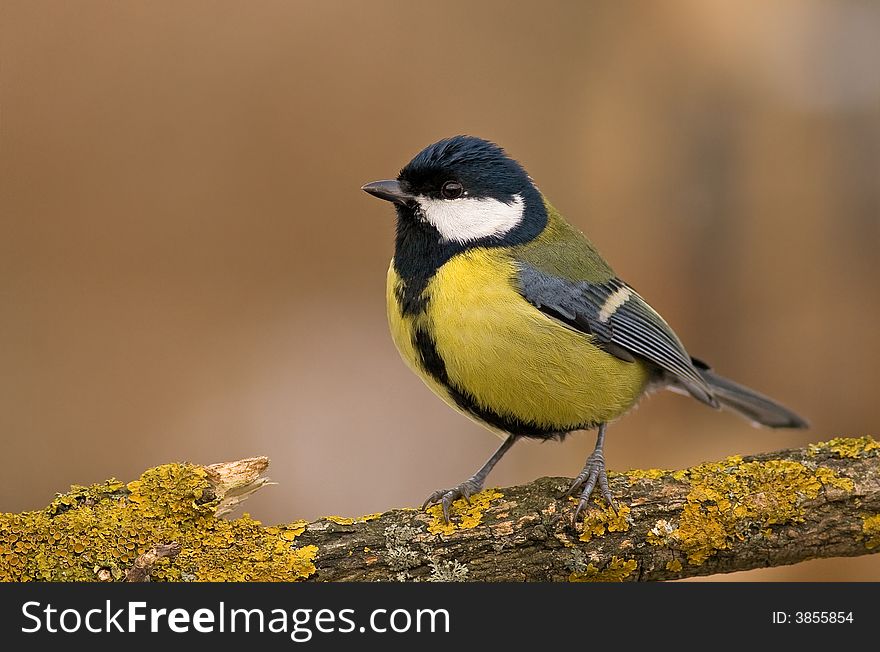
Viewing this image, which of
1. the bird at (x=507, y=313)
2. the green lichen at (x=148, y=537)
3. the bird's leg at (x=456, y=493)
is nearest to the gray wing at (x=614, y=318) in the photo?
the bird at (x=507, y=313)

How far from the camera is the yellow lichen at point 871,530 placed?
217 cm

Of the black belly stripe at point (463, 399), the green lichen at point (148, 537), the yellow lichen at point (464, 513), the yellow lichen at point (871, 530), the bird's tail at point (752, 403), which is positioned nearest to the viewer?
the green lichen at point (148, 537)

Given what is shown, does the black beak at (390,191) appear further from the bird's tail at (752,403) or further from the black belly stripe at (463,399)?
the bird's tail at (752,403)

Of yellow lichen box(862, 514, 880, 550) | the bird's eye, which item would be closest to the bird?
the bird's eye

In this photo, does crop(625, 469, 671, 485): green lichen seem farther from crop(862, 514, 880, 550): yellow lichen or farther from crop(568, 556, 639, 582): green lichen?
crop(862, 514, 880, 550): yellow lichen

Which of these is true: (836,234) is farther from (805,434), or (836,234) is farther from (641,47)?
(641,47)

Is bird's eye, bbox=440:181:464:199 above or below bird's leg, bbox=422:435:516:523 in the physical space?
above

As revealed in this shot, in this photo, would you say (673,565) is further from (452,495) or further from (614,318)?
(614,318)

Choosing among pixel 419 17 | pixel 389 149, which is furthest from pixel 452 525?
pixel 419 17

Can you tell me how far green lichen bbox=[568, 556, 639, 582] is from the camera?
205 centimetres

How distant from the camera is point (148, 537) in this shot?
188 centimetres

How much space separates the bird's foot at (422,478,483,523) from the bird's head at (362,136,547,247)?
63 centimetres

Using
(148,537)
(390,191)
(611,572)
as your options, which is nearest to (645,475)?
(611,572)

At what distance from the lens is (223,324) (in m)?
4.36
